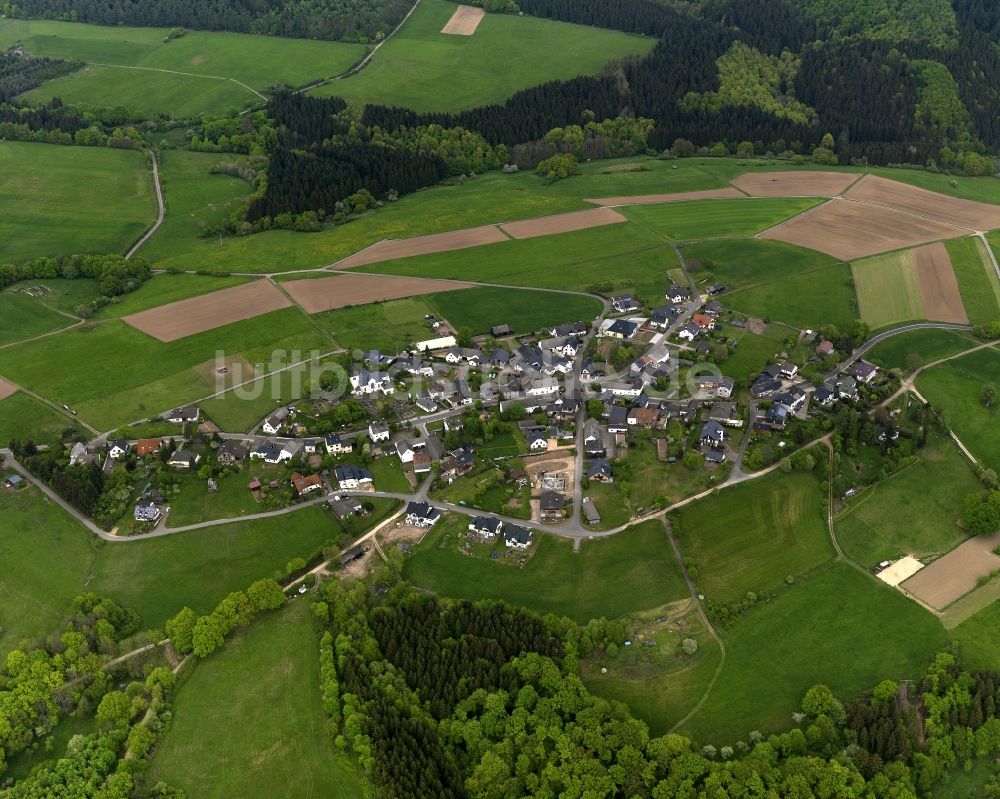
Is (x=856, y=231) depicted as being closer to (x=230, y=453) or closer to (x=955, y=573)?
(x=955, y=573)

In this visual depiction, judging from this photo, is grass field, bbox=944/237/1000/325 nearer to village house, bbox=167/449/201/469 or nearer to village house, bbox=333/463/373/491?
village house, bbox=333/463/373/491

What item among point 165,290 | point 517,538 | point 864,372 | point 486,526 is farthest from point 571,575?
point 165,290

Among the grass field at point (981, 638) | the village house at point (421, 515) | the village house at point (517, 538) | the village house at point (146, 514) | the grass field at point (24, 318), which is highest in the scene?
the grass field at point (981, 638)

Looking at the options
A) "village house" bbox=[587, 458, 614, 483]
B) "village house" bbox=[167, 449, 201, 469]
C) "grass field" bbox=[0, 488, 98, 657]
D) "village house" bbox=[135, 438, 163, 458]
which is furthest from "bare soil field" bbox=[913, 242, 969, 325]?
"grass field" bbox=[0, 488, 98, 657]

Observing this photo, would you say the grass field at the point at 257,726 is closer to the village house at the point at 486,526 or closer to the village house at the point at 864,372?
the village house at the point at 486,526

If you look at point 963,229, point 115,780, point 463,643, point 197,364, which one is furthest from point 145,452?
point 963,229

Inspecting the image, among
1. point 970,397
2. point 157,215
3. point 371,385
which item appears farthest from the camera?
point 157,215

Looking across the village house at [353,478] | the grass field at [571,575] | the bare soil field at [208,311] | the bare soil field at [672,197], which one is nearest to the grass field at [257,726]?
the grass field at [571,575]
